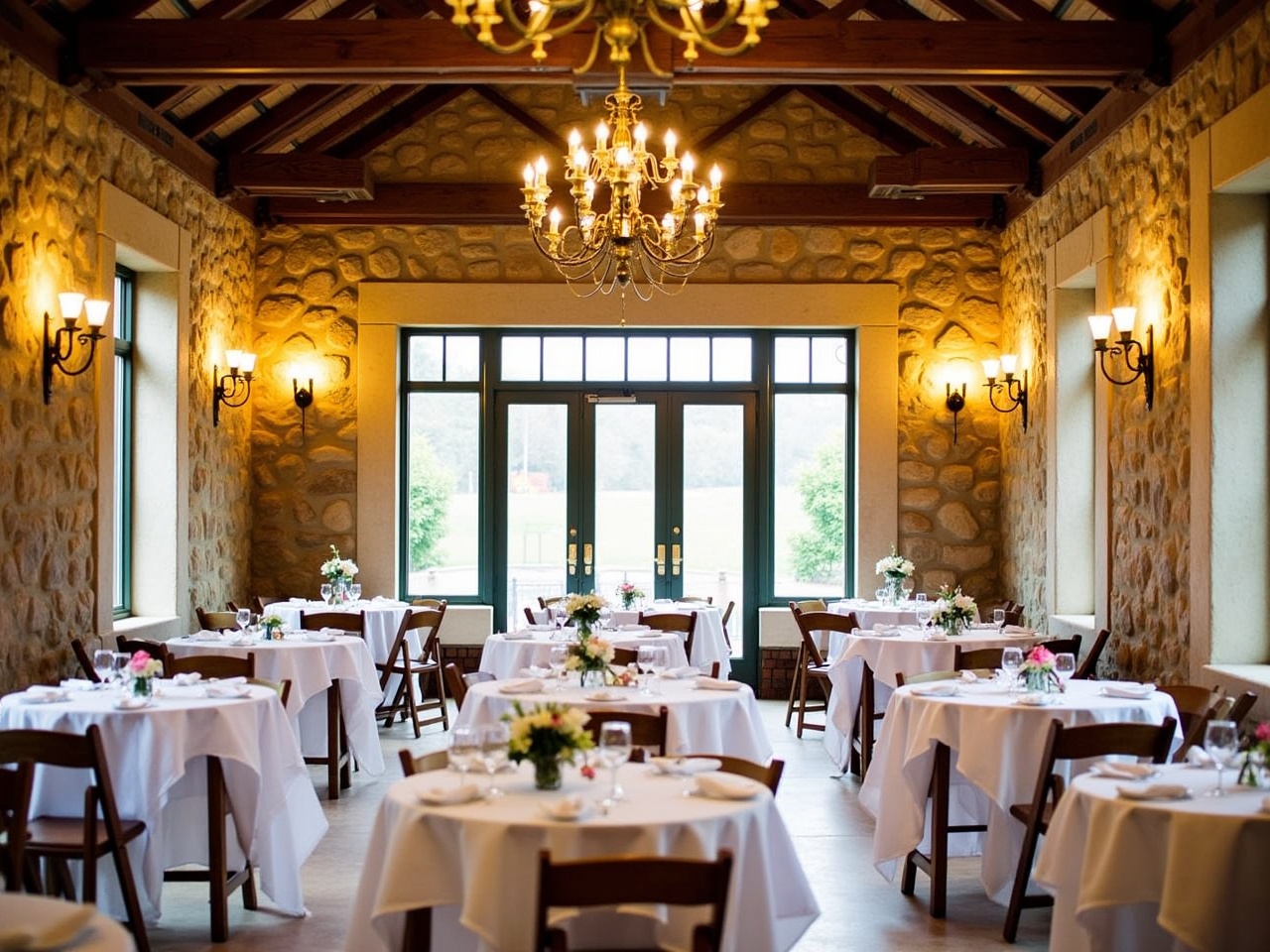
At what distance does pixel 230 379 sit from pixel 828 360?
491 centimetres

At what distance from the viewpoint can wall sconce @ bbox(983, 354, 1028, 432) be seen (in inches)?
406

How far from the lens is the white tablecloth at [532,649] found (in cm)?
761

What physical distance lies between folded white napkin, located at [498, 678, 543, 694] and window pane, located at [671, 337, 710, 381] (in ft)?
19.0

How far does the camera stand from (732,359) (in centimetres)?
1152

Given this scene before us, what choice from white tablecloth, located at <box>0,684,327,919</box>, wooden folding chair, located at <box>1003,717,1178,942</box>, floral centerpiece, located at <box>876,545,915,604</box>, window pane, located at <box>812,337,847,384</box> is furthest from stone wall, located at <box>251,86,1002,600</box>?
wooden folding chair, located at <box>1003,717,1178,942</box>

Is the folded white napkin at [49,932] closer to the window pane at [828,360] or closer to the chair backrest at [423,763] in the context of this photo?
the chair backrest at [423,763]

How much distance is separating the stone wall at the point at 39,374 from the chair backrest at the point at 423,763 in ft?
10.8

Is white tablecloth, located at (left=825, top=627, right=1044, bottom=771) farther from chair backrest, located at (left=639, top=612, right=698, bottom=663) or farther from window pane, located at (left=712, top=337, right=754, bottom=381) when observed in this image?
window pane, located at (left=712, top=337, right=754, bottom=381)

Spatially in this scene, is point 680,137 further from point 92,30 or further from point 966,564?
point 92,30

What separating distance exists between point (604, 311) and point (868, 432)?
2.40m

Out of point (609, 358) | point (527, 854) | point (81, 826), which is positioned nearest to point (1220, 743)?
point (527, 854)

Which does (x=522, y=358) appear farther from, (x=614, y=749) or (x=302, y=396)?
(x=614, y=749)

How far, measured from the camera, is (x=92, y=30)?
7.27 m

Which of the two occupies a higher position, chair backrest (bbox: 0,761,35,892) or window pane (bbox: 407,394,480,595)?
window pane (bbox: 407,394,480,595)
